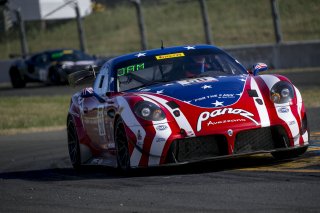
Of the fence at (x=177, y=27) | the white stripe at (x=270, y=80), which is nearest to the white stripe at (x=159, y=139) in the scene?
the white stripe at (x=270, y=80)

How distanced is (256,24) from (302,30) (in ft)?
14.3

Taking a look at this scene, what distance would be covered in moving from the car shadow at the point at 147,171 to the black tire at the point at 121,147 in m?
0.08

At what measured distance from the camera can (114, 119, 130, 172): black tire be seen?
902 cm

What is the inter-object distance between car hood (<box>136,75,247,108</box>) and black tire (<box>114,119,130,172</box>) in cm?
46

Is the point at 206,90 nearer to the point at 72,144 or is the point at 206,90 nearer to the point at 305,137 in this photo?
the point at 305,137

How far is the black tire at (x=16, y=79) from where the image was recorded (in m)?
32.1

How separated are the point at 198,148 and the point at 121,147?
87 centimetres

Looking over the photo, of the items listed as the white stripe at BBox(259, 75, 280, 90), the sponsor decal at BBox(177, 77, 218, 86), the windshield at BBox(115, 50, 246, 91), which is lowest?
the white stripe at BBox(259, 75, 280, 90)

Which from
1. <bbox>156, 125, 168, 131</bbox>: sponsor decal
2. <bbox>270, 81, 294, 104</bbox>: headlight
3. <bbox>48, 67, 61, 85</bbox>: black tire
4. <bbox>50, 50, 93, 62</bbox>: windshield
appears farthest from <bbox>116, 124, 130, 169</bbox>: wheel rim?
<bbox>48, 67, 61, 85</bbox>: black tire

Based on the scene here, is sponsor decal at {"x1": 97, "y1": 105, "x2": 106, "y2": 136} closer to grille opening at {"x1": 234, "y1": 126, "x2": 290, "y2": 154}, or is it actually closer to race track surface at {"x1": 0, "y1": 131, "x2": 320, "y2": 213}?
race track surface at {"x1": 0, "y1": 131, "x2": 320, "y2": 213}

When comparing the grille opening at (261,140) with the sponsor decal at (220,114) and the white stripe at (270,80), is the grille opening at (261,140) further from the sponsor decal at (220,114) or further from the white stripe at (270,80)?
the white stripe at (270,80)

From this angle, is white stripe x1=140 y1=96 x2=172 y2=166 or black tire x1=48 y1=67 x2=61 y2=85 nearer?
white stripe x1=140 y1=96 x2=172 y2=166

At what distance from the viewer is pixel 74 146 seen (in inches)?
444

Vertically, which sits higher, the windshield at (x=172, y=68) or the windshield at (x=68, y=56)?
the windshield at (x=172, y=68)
